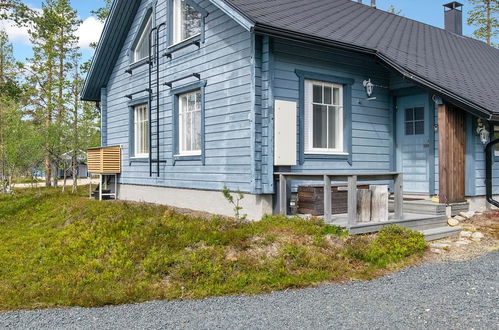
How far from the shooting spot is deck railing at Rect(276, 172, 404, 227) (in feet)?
22.4

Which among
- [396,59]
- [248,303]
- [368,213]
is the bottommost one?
[248,303]

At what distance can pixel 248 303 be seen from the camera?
4656mm

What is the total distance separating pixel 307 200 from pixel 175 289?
348cm

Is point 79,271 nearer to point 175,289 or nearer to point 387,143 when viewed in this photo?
point 175,289

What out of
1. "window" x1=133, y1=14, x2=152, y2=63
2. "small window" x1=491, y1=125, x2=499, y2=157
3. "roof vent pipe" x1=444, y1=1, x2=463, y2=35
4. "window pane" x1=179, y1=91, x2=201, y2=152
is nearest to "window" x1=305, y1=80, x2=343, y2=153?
"window pane" x1=179, y1=91, x2=201, y2=152

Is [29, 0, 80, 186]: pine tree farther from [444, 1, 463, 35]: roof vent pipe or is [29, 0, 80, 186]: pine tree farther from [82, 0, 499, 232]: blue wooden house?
[444, 1, 463, 35]: roof vent pipe

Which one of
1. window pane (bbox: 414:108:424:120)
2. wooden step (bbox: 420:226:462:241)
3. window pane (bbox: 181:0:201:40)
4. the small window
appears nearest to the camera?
wooden step (bbox: 420:226:462:241)

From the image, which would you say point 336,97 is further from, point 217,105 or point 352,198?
point 352,198

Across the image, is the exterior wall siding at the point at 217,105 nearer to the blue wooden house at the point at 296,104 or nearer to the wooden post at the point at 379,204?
the blue wooden house at the point at 296,104

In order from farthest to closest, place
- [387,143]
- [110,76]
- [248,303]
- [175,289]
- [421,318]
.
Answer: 1. [110,76]
2. [387,143]
3. [175,289]
4. [248,303]
5. [421,318]

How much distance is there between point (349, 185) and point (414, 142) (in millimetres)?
3771

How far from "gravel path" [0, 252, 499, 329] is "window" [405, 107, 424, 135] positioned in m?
5.02

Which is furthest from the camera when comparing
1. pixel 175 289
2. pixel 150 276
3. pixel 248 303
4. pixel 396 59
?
pixel 396 59

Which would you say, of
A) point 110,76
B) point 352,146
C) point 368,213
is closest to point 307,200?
point 368,213
